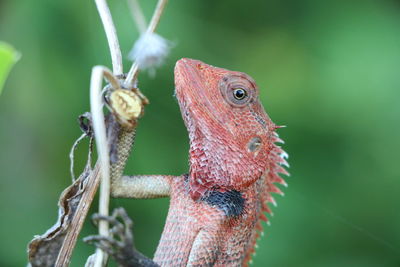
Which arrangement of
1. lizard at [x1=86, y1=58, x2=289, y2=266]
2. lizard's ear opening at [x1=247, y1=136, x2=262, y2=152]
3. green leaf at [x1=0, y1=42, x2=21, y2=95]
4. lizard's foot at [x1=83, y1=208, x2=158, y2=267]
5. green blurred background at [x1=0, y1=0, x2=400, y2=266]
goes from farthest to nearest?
green blurred background at [x1=0, y1=0, x2=400, y2=266], lizard's ear opening at [x1=247, y1=136, x2=262, y2=152], lizard at [x1=86, y1=58, x2=289, y2=266], lizard's foot at [x1=83, y1=208, x2=158, y2=267], green leaf at [x1=0, y1=42, x2=21, y2=95]

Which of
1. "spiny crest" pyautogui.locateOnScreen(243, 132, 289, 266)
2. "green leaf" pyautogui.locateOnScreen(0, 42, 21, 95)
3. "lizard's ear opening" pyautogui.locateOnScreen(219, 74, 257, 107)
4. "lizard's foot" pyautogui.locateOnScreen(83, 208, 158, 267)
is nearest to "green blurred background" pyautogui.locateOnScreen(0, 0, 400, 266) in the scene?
"spiny crest" pyautogui.locateOnScreen(243, 132, 289, 266)

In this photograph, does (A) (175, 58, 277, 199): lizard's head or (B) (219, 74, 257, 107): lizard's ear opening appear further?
(B) (219, 74, 257, 107): lizard's ear opening

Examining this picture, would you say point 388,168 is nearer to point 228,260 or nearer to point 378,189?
point 378,189

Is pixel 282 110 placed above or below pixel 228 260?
above

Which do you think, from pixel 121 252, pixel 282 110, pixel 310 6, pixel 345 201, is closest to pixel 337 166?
pixel 345 201

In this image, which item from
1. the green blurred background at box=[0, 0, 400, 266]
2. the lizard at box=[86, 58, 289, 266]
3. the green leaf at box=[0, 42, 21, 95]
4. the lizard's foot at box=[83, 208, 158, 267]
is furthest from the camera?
the green blurred background at box=[0, 0, 400, 266]

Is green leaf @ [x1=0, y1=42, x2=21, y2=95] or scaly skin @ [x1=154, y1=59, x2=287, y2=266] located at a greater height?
scaly skin @ [x1=154, y1=59, x2=287, y2=266]

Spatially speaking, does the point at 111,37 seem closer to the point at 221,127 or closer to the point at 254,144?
the point at 221,127

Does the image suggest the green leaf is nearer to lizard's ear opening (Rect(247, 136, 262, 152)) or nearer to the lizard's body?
the lizard's body

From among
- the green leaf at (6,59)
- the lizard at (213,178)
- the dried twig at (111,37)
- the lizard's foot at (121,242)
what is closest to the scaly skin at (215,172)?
the lizard at (213,178)
